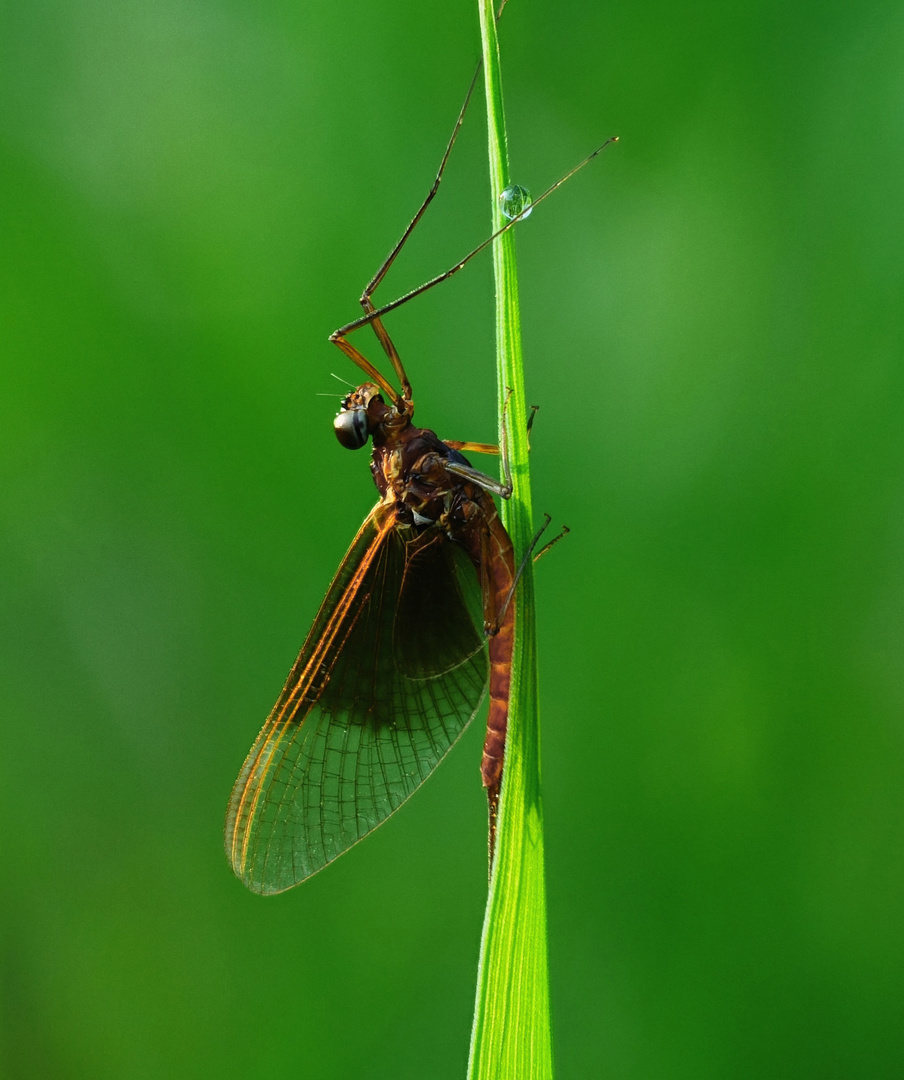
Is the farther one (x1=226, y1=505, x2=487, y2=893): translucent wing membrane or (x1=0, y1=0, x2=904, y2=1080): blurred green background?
(x1=0, y1=0, x2=904, y2=1080): blurred green background

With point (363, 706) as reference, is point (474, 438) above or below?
above

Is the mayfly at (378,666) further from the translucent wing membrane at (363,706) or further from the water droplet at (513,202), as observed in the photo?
the water droplet at (513,202)

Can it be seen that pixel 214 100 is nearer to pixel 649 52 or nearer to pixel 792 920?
pixel 649 52

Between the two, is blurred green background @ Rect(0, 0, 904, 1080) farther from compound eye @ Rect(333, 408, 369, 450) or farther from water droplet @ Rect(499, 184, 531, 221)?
water droplet @ Rect(499, 184, 531, 221)

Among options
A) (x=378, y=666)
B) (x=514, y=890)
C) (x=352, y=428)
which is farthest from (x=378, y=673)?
(x=514, y=890)

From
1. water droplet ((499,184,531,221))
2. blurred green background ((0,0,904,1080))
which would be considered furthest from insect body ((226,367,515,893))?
water droplet ((499,184,531,221))

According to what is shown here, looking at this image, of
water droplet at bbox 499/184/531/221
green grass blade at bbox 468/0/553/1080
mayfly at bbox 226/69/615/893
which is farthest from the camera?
mayfly at bbox 226/69/615/893

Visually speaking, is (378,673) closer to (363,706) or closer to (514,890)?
(363,706)

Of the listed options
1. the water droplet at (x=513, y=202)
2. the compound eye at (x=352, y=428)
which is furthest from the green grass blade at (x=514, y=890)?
the compound eye at (x=352, y=428)
